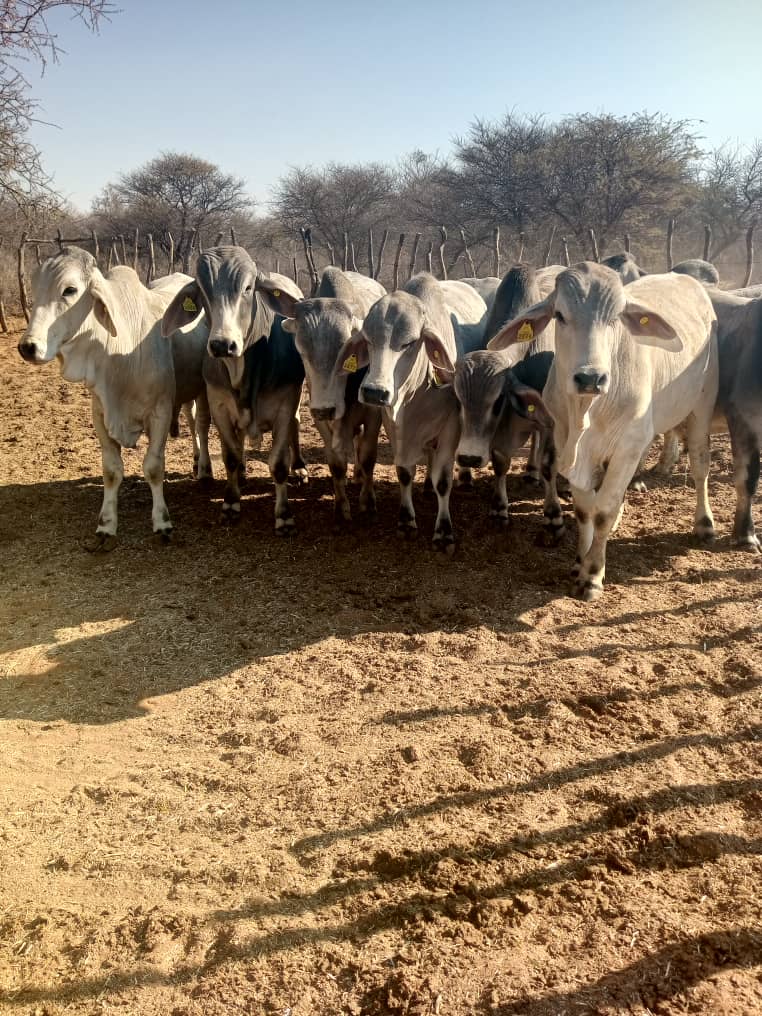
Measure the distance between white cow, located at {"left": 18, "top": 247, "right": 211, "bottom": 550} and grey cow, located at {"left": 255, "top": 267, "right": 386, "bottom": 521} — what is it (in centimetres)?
108

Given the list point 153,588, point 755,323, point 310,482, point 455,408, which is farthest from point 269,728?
point 755,323

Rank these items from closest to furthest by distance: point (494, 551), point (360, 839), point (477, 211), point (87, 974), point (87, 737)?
Result: point (87, 974) → point (360, 839) → point (87, 737) → point (494, 551) → point (477, 211)

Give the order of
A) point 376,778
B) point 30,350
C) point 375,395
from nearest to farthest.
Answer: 1. point 376,778
2. point 375,395
3. point 30,350

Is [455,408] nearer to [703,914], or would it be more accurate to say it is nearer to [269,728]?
[269,728]

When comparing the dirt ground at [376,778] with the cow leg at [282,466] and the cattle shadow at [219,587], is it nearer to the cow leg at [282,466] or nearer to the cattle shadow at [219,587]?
the cattle shadow at [219,587]

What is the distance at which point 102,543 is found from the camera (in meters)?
5.81

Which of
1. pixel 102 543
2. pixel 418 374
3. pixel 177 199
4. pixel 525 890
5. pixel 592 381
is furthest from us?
pixel 177 199

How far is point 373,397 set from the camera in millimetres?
4812

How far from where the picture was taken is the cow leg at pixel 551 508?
5.97 metres

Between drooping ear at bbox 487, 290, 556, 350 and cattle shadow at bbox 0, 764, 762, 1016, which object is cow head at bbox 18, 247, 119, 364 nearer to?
drooping ear at bbox 487, 290, 556, 350

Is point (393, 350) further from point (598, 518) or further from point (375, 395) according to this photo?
point (598, 518)

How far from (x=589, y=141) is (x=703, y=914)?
2479 centimetres

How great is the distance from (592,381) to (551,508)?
6.43ft

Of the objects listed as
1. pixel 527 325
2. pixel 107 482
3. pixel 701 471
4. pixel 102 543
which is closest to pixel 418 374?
pixel 527 325
